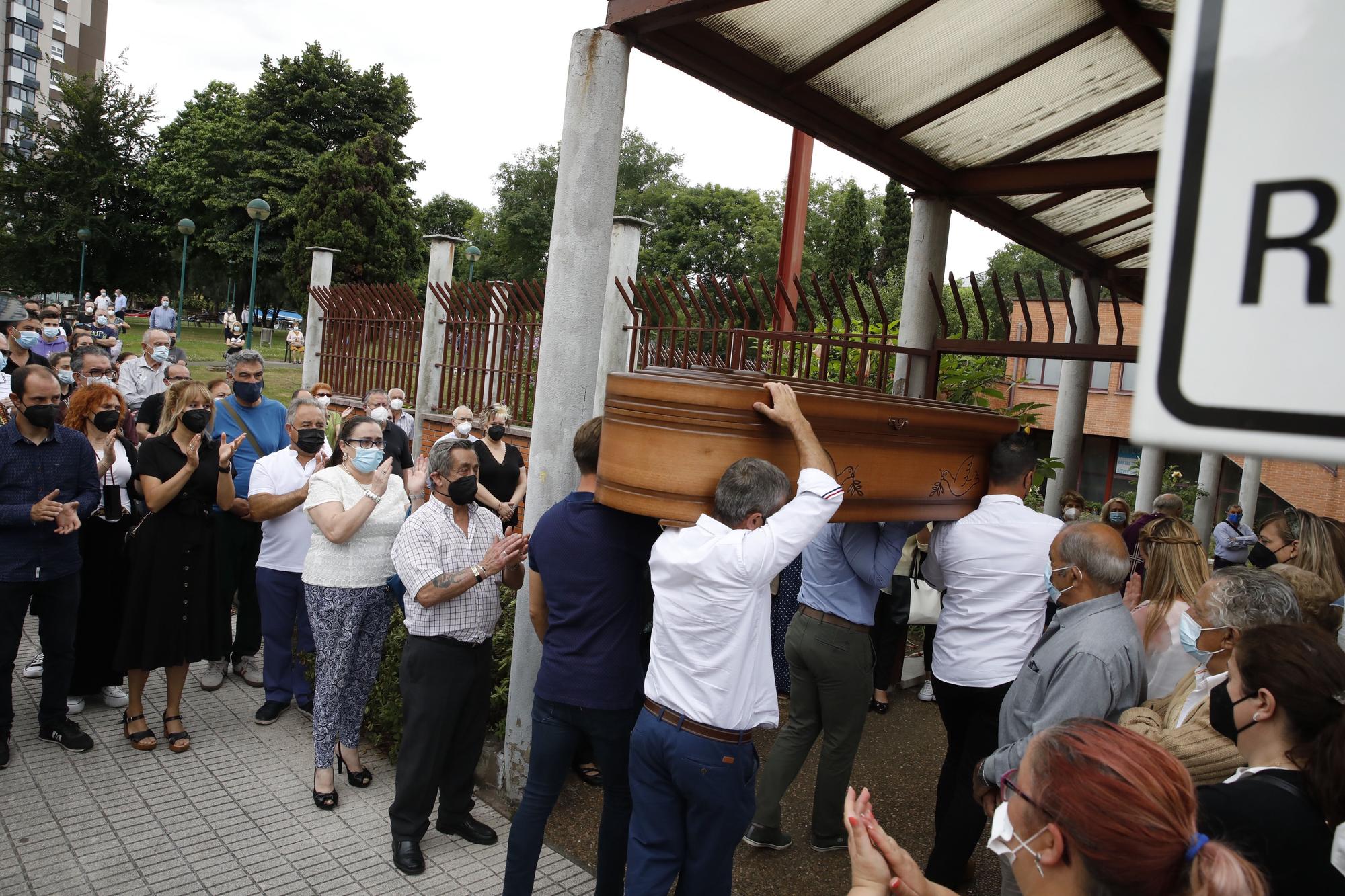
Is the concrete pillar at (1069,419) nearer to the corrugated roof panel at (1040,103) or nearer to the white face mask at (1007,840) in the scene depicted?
the corrugated roof panel at (1040,103)

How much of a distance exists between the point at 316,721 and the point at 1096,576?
12.2 ft

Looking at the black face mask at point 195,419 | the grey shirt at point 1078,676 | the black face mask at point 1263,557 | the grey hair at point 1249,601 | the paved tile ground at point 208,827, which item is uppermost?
the black face mask at point 195,419

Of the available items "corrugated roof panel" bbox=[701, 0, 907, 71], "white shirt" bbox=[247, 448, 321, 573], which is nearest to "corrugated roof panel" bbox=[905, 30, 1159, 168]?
"corrugated roof panel" bbox=[701, 0, 907, 71]

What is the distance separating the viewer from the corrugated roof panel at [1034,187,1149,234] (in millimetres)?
6016

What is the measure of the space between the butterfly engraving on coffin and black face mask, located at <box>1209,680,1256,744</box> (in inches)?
45.0

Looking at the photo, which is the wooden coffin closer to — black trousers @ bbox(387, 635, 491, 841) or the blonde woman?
the blonde woman

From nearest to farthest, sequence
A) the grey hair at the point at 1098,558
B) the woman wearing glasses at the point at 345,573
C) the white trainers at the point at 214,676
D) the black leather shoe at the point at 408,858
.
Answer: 1. the grey hair at the point at 1098,558
2. the black leather shoe at the point at 408,858
3. the woman wearing glasses at the point at 345,573
4. the white trainers at the point at 214,676

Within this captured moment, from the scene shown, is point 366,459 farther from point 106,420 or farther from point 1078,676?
point 1078,676

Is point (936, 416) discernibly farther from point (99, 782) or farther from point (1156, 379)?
point (99, 782)

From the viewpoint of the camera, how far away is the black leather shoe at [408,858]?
3953 millimetres

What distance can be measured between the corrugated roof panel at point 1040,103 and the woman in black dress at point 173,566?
4.49 meters

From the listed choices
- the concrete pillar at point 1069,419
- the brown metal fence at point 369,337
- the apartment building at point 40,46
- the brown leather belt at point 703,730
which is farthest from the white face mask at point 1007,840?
the apartment building at point 40,46

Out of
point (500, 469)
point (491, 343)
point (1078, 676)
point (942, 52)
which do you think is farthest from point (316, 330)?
point (1078, 676)

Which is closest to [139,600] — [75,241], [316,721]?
[316,721]
